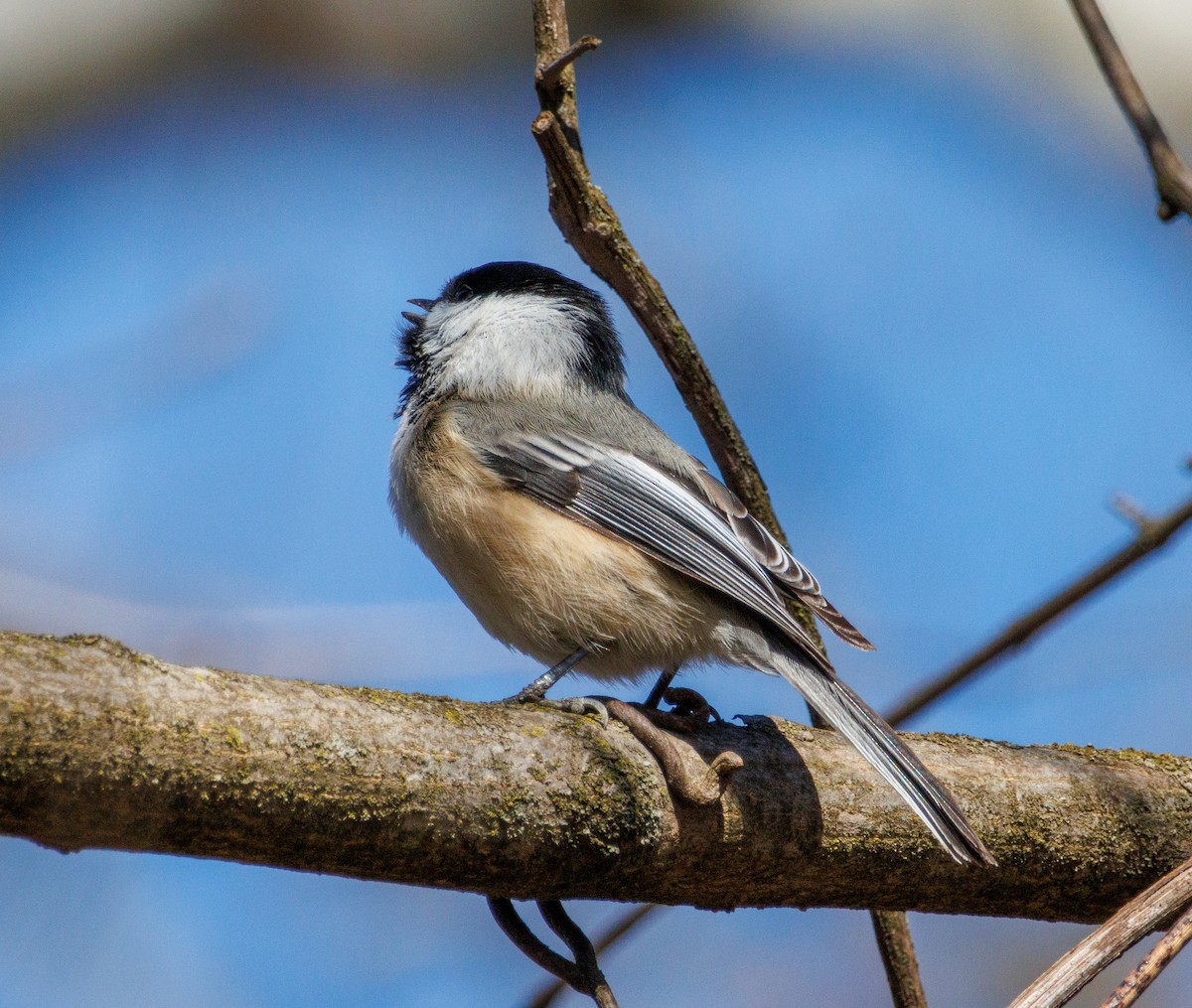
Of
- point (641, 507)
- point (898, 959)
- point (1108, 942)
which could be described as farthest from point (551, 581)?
point (1108, 942)

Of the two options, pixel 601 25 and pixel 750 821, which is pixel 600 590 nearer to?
pixel 750 821

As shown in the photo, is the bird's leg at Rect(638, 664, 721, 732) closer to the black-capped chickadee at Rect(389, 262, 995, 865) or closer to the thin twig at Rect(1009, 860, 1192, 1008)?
the black-capped chickadee at Rect(389, 262, 995, 865)

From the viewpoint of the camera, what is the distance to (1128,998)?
3.83ft

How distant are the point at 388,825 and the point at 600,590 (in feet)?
3.02

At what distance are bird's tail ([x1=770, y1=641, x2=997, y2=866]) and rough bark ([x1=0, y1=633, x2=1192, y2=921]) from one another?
54mm

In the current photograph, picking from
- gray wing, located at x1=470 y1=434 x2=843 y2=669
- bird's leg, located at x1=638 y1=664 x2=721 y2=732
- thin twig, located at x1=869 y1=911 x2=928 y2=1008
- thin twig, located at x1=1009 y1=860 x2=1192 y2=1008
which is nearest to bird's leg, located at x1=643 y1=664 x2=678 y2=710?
bird's leg, located at x1=638 y1=664 x2=721 y2=732

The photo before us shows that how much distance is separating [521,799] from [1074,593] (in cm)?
119

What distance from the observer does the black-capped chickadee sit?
2.30 m

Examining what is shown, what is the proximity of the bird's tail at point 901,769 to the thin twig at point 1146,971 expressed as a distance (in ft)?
1.29

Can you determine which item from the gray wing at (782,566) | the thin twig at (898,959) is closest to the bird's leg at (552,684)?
the gray wing at (782,566)

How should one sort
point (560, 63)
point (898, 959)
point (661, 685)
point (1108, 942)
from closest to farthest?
1. point (1108, 942)
2. point (560, 63)
3. point (898, 959)
4. point (661, 685)

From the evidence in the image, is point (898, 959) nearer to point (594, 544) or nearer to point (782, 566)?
point (782, 566)

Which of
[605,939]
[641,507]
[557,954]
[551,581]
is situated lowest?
[605,939]

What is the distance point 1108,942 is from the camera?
4.22 feet
